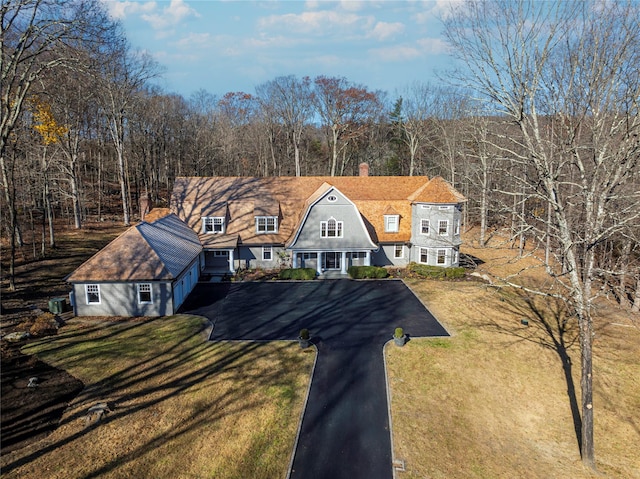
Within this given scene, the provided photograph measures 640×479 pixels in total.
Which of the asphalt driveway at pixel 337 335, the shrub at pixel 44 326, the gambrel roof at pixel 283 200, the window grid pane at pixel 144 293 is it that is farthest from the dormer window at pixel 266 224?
the shrub at pixel 44 326

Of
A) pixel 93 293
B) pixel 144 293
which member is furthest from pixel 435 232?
pixel 93 293

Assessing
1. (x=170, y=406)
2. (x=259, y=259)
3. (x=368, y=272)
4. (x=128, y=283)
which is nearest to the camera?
(x=170, y=406)

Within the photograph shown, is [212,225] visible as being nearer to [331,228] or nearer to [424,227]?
[331,228]

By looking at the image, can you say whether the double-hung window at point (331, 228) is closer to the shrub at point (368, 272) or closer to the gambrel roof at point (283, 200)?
the gambrel roof at point (283, 200)

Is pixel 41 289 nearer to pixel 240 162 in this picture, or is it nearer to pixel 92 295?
pixel 92 295

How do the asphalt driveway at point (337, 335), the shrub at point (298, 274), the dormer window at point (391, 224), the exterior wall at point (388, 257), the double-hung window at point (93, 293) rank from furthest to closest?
the dormer window at point (391, 224) < the exterior wall at point (388, 257) < the shrub at point (298, 274) < the double-hung window at point (93, 293) < the asphalt driveway at point (337, 335)

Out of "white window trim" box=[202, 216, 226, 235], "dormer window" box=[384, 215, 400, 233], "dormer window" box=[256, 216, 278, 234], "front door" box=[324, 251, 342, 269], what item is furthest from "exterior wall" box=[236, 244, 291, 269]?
"dormer window" box=[384, 215, 400, 233]
